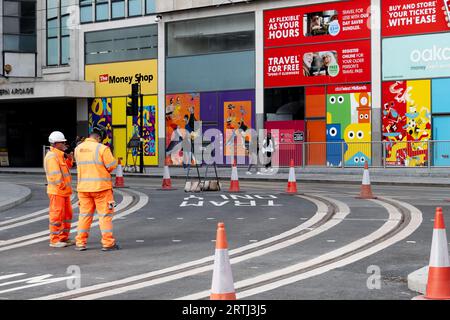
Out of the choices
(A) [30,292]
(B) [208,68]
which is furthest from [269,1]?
(A) [30,292]

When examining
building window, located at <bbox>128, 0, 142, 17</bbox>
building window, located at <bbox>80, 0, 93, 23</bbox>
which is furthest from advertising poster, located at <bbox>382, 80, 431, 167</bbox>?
building window, located at <bbox>80, 0, 93, 23</bbox>

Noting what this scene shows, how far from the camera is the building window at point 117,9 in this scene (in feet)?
140

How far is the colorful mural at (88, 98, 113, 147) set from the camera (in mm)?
43375

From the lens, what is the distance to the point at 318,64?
3566 cm

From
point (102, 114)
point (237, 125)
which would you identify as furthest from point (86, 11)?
point (237, 125)

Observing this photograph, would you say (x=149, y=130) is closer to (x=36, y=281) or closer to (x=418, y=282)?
(x=36, y=281)

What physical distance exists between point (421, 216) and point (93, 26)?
105 ft

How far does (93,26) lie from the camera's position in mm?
43750

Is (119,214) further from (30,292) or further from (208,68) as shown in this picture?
(208,68)

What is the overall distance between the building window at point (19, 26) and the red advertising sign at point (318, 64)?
16.3 m

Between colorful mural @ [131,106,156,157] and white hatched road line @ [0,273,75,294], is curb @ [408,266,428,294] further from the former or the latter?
colorful mural @ [131,106,156,157]

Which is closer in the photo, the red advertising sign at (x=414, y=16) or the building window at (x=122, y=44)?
the red advertising sign at (x=414, y=16)

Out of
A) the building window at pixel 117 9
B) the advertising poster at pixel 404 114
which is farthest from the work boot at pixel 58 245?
the building window at pixel 117 9

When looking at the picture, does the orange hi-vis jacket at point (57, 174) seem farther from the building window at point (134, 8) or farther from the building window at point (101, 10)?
the building window at point (101, 10)
